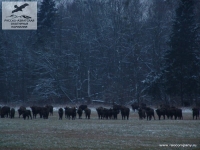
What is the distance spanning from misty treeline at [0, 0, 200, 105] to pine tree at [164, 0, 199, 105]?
813 cm

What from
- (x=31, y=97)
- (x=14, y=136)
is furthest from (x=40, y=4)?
(x=14, y=136)

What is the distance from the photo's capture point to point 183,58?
206 ft

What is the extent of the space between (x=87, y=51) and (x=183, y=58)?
71.3 ft

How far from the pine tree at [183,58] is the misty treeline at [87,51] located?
26.7ft

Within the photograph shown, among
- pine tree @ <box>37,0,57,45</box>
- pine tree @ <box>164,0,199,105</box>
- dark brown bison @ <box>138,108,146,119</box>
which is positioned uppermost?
pine tree @ <box>37,0,57,45</box>

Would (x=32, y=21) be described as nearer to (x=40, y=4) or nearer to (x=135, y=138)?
(x=40, y=4)

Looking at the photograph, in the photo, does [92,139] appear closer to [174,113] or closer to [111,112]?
[111,112]

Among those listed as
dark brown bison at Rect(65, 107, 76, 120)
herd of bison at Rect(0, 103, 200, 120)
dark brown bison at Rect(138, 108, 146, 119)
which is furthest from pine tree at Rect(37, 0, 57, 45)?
dark brown bison at Rect(138, 108, 146, 119)

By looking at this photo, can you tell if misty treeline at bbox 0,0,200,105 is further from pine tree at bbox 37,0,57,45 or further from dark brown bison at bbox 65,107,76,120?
dark brown bison at bbox 65,107,76,120

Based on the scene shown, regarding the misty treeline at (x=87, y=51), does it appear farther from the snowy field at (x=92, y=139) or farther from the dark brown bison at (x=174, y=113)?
the snowy field at (x=92, y=139)

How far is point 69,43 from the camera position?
79.1m

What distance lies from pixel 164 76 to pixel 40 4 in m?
30.0

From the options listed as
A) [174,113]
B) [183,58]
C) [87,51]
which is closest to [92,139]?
[174,113]

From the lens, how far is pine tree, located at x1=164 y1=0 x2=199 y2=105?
61.7 m
